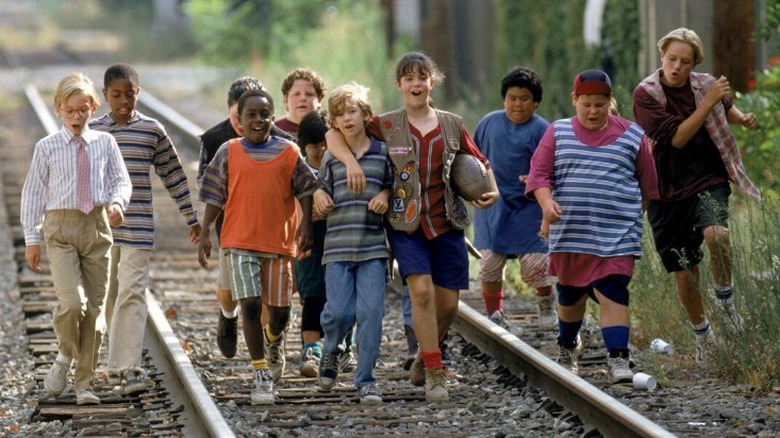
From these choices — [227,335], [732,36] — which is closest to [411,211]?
[227,335]

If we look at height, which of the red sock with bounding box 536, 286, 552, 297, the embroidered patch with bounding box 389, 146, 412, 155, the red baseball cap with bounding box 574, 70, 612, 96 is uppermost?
the red baseball cap with bounding box 574, 70, 612, 96

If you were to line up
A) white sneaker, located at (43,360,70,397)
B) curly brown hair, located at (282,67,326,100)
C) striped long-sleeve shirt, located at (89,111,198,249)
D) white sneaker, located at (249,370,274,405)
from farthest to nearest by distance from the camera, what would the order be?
curly brown hair, located at (282,67,326,100), striped long-sleeve shirt, located at (89,111,198,249), white sneaker, located at (43,360,70,397), white sneaker, located at (249,370,274,405)

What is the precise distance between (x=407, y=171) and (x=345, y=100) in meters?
0.48

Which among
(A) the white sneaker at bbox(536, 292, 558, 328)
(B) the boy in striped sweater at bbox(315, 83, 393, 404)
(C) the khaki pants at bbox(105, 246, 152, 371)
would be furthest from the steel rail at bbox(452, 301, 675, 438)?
(C) the khaki pants at bbox(105, 246, 152, 371)

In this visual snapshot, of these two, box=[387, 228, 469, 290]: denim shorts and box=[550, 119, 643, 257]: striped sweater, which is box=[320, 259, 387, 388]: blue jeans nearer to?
box=[387, 228, 469, 290]: denim shorts

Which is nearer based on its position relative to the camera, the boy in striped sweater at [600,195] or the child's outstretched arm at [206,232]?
the boy in striped sweater at [600,195]

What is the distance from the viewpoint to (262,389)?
825 cm

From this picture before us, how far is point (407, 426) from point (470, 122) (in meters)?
13.6

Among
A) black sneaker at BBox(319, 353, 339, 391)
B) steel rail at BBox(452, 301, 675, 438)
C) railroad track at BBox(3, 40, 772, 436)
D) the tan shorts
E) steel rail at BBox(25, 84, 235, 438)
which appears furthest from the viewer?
the tan shorts

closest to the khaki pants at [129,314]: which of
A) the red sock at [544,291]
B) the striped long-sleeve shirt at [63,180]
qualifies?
the striped long-sleeve shirt at [63,180]

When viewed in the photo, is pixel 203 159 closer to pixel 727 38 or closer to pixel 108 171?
pixel 108 171

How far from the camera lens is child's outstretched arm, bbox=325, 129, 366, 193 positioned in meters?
8.02

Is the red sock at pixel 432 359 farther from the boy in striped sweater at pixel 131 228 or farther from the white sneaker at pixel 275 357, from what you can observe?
the boy in striped sweater at pixel 131 228

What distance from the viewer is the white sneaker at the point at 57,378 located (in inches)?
332
